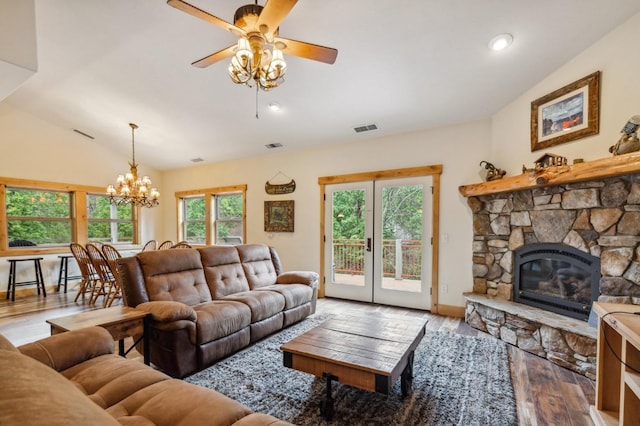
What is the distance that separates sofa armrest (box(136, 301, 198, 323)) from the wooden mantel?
339cm

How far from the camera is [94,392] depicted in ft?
4.56

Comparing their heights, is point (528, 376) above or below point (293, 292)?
below

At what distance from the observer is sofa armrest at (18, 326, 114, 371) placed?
1.54 meters

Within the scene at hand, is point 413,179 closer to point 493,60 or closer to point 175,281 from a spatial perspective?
point 493,60

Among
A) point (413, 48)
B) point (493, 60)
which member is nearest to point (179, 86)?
point (413, 48)

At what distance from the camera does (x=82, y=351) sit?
5.47 ft

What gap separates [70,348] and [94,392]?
0.41 m

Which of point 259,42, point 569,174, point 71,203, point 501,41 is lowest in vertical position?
point 71,203

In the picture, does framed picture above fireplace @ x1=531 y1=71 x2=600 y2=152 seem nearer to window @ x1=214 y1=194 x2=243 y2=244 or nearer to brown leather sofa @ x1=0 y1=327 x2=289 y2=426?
brown leather sofa @ x1=0 y1=327 x2=289 y2=426

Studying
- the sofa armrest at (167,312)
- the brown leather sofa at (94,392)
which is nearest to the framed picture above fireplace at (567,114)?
the brown leather sofa at (94,392)

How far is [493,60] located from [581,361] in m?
2.81

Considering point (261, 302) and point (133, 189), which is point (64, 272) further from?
point (261, 302)

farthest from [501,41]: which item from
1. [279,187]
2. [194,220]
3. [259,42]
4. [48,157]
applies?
[48,157]

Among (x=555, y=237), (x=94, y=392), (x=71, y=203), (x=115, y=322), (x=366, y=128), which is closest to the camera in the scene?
(x=94, y=392)
